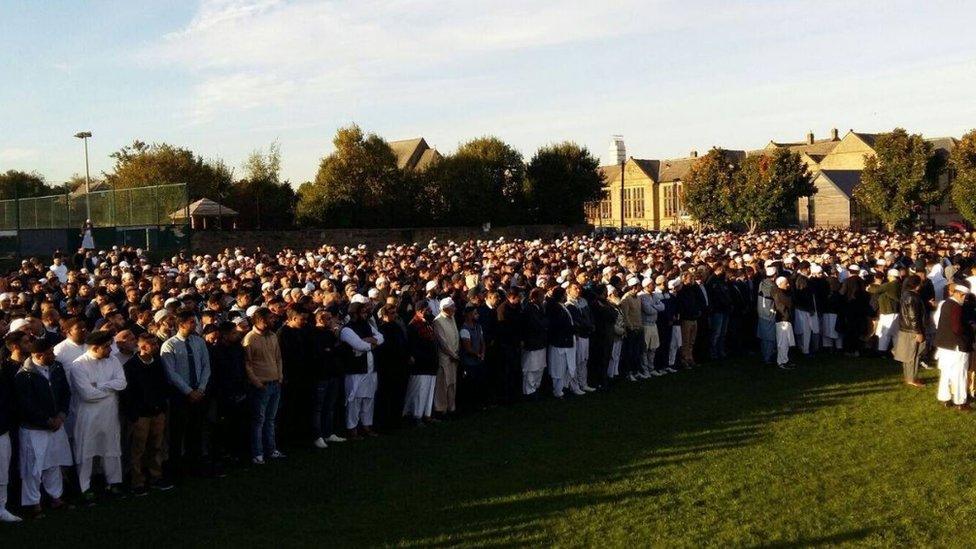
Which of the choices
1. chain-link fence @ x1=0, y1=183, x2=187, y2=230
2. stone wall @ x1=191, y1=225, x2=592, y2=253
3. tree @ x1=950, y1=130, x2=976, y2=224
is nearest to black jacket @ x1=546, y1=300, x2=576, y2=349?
chain-link fence @ x1=0, y1=183, x2=187, y2=230

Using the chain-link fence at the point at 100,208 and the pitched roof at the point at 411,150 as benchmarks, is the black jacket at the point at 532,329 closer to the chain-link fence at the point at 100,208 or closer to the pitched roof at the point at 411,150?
the chain-link fence at the point at 100,208

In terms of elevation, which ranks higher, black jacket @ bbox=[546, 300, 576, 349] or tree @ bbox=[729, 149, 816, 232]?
tree @ bbox=[729, 149, 816, 232]

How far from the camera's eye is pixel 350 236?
45.6 m

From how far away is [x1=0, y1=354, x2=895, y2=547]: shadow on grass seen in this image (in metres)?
7.66

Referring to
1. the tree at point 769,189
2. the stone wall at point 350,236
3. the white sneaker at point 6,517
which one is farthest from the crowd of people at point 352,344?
the tree at point 769,189

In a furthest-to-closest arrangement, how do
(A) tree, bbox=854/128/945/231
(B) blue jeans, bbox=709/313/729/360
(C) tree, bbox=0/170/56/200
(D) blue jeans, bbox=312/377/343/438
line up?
1. (C) tree, bbox=0/170/56/200
2. (A) tree, bbox=854/128/945/231
3. (B) blue jeans, bbox=709/313/729/360
4. (D) blue jeans, bbox=312/377/343/438

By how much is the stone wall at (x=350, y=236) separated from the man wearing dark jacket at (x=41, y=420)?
27298mm

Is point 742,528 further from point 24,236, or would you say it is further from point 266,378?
point 24,236

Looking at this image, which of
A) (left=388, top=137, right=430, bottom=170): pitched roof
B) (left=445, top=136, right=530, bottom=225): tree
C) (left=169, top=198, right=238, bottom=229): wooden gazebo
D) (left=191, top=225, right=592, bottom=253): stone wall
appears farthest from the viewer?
(left=388, top=137, right=430, bottom=170): pitched roof

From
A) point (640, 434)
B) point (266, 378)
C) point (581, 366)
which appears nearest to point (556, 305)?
point (581, 366)

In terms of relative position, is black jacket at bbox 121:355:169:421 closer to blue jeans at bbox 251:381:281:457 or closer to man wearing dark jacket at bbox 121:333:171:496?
man wearing dark jacket at bbox 121:333:171:496

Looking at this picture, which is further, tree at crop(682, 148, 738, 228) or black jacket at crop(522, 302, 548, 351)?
tree at crop(682, 148, 738, 228)

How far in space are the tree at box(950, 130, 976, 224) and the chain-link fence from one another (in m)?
37.9

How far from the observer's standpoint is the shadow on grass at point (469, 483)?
302 inches
